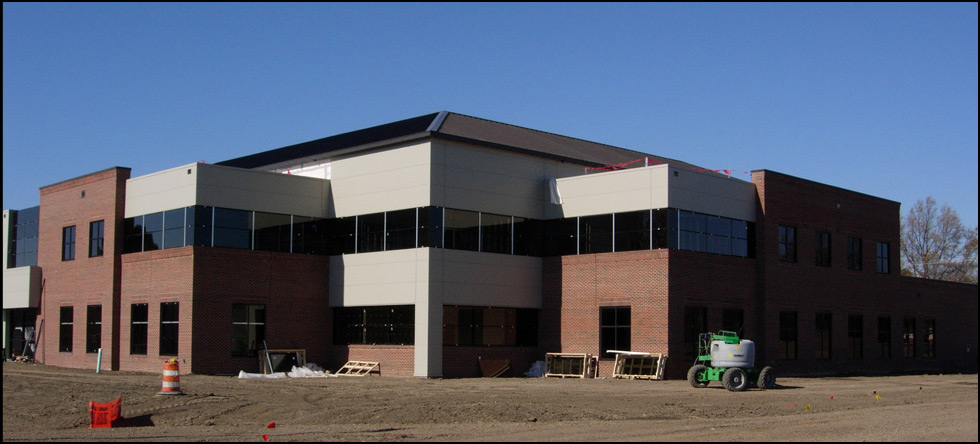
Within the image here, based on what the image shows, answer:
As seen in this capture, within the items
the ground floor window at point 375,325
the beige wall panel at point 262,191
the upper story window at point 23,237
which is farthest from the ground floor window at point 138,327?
the upper story window at point 23,237

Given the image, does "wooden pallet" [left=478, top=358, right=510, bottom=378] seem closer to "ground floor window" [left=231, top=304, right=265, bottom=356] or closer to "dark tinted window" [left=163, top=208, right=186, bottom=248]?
"ground floor window" [left=231, top=304, right=265, bottom=356]

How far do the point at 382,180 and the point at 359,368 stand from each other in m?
7.64

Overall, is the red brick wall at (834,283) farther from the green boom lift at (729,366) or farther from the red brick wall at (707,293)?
the green boom lift at (729,366)

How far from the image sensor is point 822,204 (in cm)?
4669

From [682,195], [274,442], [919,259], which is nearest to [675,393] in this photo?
[682,195]

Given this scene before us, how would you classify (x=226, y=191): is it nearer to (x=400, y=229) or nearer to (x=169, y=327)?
(x=169, y=327)

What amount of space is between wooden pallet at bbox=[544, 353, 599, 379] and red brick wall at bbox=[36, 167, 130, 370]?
1829 cm

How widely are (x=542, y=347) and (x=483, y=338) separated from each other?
3221 millimetres

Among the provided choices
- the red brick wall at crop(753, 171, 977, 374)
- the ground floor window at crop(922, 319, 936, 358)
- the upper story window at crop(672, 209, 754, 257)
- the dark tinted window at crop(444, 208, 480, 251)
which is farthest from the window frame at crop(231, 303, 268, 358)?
the ground floor window at crop(922, 319, 936, 358)

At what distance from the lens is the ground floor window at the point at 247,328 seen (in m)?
39.6

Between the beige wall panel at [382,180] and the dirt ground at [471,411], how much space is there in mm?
7947

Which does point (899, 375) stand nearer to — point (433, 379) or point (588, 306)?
point (588, 306)

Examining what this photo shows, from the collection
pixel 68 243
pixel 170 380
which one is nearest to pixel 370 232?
pixel 170 380

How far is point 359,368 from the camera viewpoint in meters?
40.4
